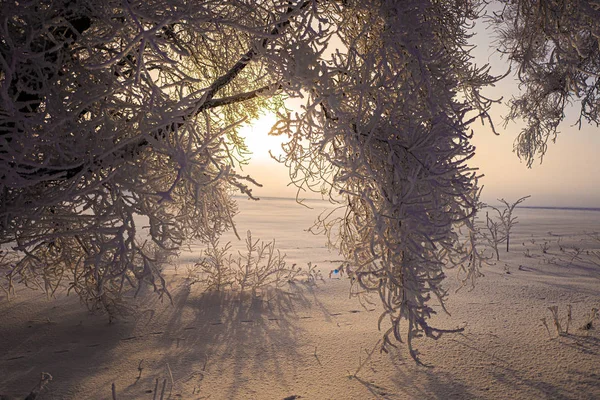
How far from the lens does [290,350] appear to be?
2.23 m

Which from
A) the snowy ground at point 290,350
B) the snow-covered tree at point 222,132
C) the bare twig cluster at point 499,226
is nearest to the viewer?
the snow-covered tree at point 222,132

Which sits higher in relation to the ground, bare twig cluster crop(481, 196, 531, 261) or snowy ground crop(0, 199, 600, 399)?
bare twig cluster crop(481, 196, 531, 261)

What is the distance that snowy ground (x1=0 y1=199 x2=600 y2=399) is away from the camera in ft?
5.83

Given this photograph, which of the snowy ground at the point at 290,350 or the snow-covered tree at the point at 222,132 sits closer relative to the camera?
the snow-covered tree at the point at 222,132

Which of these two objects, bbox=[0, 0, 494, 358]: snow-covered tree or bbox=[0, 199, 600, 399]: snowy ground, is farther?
bbox=[0, 199, 600, 399]: snowy ground

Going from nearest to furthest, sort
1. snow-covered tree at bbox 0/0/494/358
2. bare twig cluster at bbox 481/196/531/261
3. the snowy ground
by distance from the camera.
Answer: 1. snow-covered tree at bbox 0/0/494/358
2. the snowy ground
3. bare twig cluster at bbox 481/196/531/261

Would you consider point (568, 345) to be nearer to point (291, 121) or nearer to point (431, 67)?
point (431, 67)

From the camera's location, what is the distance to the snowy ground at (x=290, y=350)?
1776 mm

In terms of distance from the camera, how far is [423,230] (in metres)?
1.33

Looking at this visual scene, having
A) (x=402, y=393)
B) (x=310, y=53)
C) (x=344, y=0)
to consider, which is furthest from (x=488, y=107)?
(x=402, y=393)

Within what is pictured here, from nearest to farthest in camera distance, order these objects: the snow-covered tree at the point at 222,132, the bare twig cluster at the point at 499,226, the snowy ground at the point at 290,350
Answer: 1. the snow-covered tree at the point at 222,132
2. the snowy ground at the point at 290,350
3. the bare twig cluster at the point at 499,226

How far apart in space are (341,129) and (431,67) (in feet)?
2.06

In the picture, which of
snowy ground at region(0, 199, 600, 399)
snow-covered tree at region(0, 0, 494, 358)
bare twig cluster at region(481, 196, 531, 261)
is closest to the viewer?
snow-covered tree at region(0, 0, 494, 358)

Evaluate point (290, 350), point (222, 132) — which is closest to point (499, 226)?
point (290, 350)
